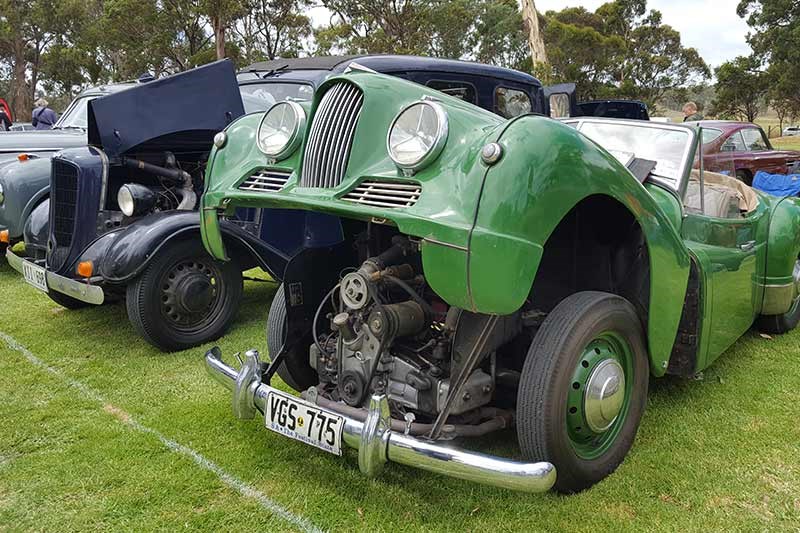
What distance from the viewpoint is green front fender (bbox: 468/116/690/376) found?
2039 millimetres

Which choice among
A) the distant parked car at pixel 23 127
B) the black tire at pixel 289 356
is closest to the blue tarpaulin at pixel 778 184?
the black tire at pixel 289 356

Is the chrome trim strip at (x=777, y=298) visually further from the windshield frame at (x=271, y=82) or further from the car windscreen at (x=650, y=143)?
the windshield frame at (x=271, y=82)

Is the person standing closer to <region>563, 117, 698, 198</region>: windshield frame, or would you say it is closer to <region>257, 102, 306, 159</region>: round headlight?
<region>563, 117, 698, 198</region>: windshield frame

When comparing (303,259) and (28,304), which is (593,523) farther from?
(28,304)

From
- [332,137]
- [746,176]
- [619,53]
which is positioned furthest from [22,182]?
[619,53]

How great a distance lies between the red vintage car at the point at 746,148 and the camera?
32.4ft

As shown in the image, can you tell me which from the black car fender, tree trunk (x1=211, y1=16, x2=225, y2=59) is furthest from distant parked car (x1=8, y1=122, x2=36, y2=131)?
tree trunk (x1=211, y1=16, x2=225, y2=59)

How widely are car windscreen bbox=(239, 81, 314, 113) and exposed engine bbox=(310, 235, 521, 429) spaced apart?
331cm

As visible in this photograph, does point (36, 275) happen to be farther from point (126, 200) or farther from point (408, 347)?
point (408, 347)

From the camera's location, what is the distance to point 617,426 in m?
2.76

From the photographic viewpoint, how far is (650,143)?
11.8 ft

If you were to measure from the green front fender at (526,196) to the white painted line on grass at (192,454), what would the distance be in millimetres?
1147

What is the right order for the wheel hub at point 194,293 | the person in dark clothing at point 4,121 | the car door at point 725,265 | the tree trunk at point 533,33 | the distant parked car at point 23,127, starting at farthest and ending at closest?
1. the tree trunk at point 533,33
2. the person in dark clothing at point 4,121
3. the distant parked car at point 23,127
4. the wheel hub at point 194,293
5. the car door at point 725,265

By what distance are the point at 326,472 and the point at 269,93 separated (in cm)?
416
